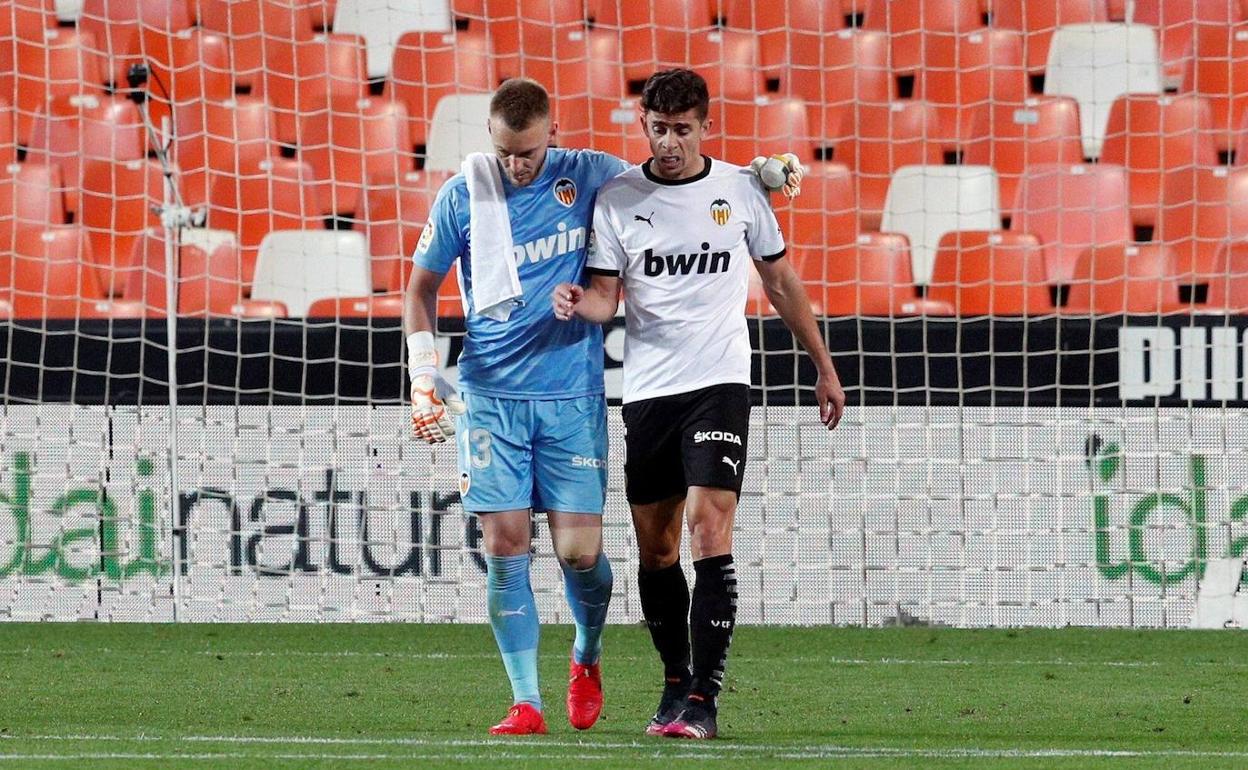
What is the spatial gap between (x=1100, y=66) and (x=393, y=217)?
14.5ft

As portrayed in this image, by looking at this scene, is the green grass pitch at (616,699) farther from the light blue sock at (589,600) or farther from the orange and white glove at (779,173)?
the orange and white glove at (779,173)

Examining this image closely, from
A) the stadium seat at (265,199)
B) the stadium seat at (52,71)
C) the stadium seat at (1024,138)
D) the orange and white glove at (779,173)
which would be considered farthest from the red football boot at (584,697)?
the stadium seat at (52,71)

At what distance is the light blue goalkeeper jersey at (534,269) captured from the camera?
16.6 ft

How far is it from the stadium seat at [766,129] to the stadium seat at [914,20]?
0.71 meters

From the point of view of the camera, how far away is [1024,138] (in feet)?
35.8

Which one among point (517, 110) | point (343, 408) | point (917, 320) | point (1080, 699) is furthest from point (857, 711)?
A: point (343, 408)

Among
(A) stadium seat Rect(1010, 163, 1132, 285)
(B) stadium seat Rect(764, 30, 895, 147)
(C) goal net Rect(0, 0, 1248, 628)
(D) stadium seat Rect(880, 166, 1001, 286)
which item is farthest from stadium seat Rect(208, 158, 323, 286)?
(A) stadium seat Rect(1010, 163, 1132, 285)

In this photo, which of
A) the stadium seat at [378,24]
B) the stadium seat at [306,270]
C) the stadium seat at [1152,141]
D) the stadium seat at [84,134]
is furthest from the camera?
the stadium seat at [378,24]

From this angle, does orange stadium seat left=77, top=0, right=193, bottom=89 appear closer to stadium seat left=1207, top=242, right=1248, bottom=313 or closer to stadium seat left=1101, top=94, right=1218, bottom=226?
stadium seat left=1101, top=94, right=1218, bottom=226

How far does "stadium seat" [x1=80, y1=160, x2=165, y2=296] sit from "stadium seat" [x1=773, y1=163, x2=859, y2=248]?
3.59m

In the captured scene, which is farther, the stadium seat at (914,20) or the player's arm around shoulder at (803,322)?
the stadium seat at (914,20)

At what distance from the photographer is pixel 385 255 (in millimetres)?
10672

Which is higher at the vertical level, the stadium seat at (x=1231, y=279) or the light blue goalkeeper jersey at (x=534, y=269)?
the stadium seat at (x=1231, y=279)

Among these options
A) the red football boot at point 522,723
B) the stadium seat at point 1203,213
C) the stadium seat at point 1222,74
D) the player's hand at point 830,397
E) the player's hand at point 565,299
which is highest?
the stadium seat at point 1222,74
